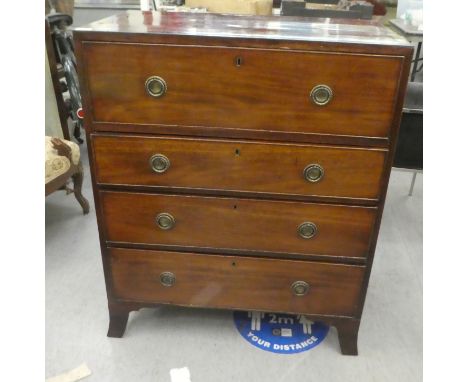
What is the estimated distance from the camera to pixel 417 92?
6.40 ft

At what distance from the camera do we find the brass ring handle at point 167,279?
50.6 inches

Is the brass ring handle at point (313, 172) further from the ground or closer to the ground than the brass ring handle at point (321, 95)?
closer to the ground

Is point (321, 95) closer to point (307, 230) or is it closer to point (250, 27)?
point (250, 27)

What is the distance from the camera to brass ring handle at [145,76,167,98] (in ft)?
3.24

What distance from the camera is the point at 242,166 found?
3.57 feet

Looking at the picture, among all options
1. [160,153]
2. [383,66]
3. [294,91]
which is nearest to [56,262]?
[160,153]

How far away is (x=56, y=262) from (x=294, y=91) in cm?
134

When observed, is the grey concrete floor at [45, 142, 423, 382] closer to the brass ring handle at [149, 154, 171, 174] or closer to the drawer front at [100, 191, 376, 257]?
the drawer front at [100, 191, 376, 257]

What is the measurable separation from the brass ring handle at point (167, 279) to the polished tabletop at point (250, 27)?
2.31ft

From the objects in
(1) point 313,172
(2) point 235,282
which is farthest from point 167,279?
(1) point 313,172

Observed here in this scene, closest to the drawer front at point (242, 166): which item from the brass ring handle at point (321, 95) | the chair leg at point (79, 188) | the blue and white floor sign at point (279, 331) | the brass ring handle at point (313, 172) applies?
the brass ring handle at point (313, 172)

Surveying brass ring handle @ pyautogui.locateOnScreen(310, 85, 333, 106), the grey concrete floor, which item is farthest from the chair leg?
brass ring handle @ pyautogui.locateOnScreen(310, 85, 333, 106)

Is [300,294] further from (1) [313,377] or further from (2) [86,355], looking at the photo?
(2) [86,355]

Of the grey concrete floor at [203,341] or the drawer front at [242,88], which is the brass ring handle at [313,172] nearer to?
the drawer front at [242,88]
